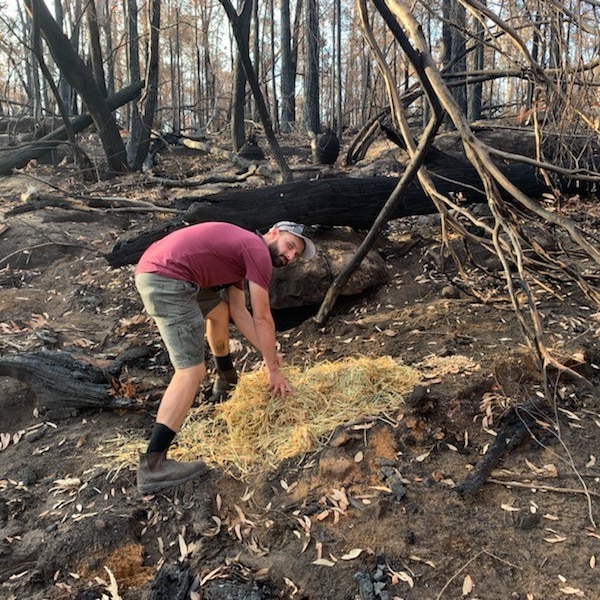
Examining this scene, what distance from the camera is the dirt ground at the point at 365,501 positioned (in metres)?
2.52

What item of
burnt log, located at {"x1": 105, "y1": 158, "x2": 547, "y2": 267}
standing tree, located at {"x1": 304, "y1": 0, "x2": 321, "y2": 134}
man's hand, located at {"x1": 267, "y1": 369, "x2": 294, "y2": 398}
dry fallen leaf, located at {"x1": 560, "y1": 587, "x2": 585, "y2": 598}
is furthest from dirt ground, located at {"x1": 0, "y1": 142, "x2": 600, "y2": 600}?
standing tree, located at {"x1": 304, "y1": 0, "x2": 321, "y2": 134}

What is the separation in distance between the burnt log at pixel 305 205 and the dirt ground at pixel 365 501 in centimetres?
142

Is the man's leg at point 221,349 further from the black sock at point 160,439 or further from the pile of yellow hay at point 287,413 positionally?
the black sock at point 160,439

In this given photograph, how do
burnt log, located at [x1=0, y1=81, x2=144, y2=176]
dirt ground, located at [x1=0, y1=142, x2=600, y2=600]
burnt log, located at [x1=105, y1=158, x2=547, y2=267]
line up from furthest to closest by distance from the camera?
burnt log, located at [x1=0, y1=81, x2=144, y2=176] → burnt log, located at [x1=105, y1=158, x2=547, y2=267] → dirt ground, located at [x1=0, y1=142, x2=600, y2=600]

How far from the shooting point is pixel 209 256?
3.43 meters

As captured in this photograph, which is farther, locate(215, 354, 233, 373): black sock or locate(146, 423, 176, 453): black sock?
locate(215, 354, 233, 373): black sock

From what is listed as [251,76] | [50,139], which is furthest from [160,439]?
[50,139]

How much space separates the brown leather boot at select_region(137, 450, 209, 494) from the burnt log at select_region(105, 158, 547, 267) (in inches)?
106

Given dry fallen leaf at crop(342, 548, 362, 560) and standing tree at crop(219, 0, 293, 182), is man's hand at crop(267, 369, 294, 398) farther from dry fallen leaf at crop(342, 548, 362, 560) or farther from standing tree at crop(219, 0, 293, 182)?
standing tree at crop(219, 0, 293, 182)

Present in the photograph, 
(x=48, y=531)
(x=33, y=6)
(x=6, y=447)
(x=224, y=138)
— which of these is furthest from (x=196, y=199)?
(x=224, y=138)

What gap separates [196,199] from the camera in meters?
5.80

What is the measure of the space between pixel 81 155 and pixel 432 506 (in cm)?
1044

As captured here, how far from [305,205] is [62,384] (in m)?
3.02

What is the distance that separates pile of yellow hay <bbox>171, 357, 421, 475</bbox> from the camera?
3426 mm
